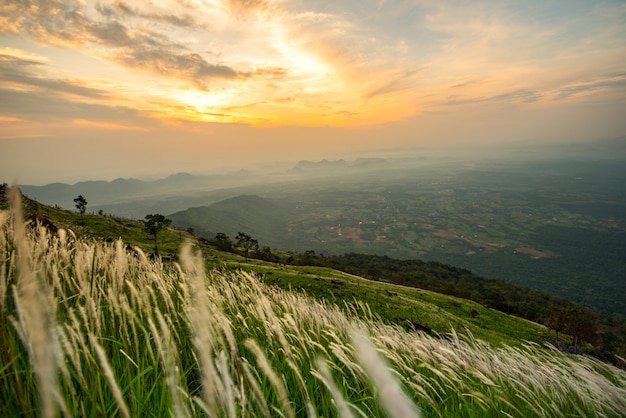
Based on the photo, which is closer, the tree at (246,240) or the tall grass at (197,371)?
the tall grass at (197,371)

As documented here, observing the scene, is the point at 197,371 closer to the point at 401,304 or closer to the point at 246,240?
the point at 401,304

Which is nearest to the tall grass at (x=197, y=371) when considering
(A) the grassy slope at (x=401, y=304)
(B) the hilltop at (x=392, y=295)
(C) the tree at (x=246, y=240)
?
(B) the hilltop at (x=392, y=295)

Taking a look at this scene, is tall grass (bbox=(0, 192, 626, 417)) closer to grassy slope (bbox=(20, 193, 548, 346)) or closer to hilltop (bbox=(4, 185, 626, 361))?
hilltop (bbox=(4, 185, 626, 361))

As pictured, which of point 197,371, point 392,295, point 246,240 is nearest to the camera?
point 197,371

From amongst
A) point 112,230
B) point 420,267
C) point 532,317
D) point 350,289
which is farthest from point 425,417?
point 420,267

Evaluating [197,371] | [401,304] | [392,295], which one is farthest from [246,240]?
[197,371]

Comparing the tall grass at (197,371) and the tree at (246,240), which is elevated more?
the tall grass at (197,371)

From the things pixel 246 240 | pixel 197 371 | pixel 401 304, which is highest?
pixel 197 371

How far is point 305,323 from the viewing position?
5824 millimetres

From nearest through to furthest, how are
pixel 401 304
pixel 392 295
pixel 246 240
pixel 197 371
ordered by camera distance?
pixel 197 371, pixel 401 304, pixel 392 295, pixel 246 240

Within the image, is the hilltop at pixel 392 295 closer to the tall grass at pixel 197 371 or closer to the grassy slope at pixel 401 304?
the grassy slope at pixel 401 304

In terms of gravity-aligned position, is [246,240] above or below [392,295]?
above

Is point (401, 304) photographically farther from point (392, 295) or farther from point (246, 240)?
point (246, 240)

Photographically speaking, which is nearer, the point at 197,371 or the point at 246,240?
the point at 197,371
